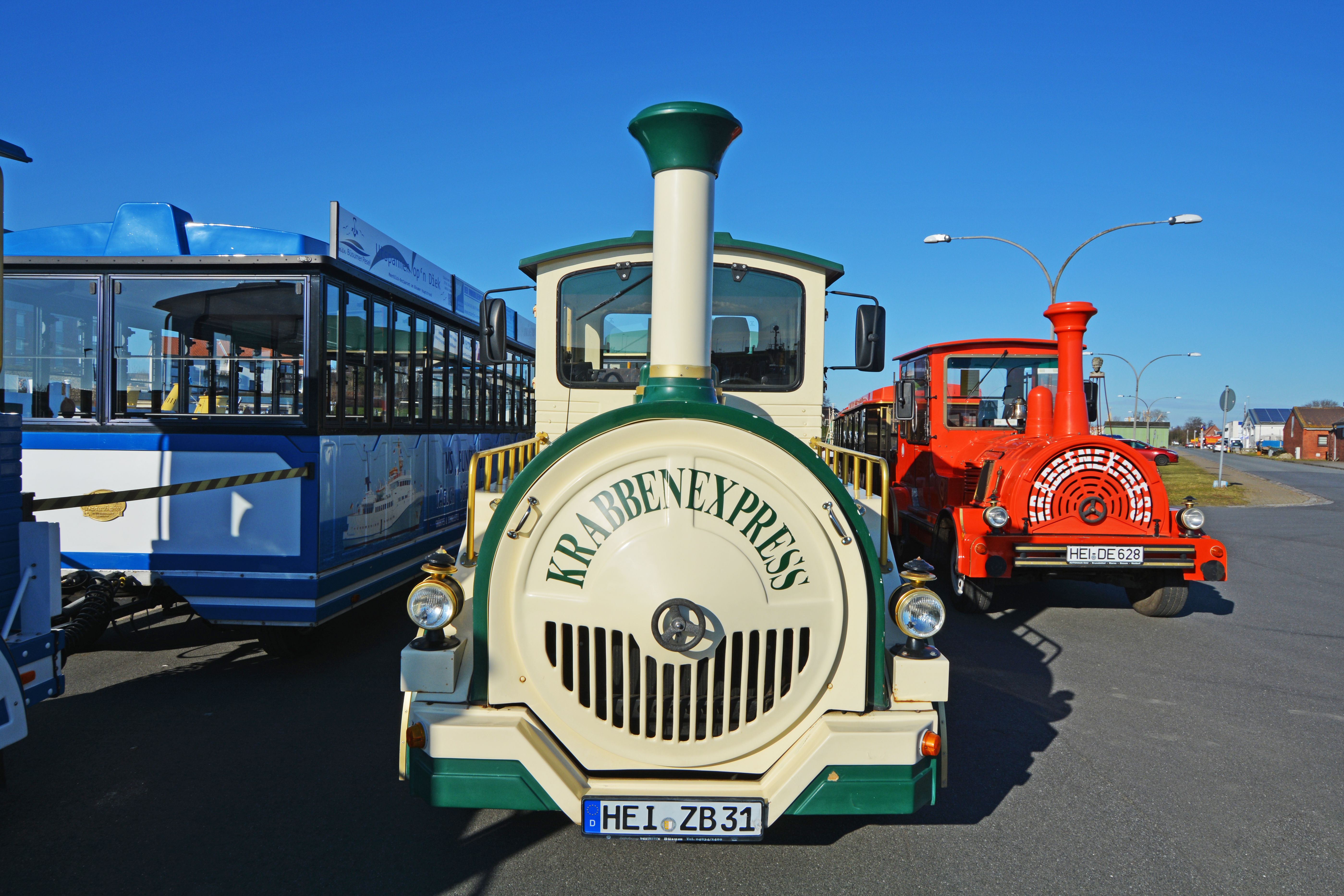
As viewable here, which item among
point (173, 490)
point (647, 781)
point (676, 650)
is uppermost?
point (173, 490)

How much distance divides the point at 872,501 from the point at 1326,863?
221 centimetres

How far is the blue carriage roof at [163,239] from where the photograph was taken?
210 inches

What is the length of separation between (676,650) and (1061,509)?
5771mm

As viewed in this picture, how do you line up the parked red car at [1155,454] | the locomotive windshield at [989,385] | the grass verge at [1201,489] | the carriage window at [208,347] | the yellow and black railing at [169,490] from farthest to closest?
the grass verge at [1201,489]
the locomotive windshield at [989,385]
the parked red car at [1155,454]
the carriage window at [208,347]
the yellow and black railing at [169,490]

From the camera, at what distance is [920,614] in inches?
115

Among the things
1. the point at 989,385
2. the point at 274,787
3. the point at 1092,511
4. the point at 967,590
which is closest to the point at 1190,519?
the point at 1092,511

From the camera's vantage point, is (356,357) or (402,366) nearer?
(356,357)

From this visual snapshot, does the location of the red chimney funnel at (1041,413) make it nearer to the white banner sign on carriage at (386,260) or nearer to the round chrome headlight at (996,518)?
the round chrome headlight at (996,518)

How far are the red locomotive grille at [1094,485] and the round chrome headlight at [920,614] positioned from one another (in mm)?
4991

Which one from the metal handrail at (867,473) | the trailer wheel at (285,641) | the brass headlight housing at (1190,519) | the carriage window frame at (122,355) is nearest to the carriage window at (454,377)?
the carriage window frame at (122,355)

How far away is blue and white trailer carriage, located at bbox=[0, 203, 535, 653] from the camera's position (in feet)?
17.1

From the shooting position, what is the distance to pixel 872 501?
3.65 meters

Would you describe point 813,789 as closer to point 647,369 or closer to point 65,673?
point 647,369

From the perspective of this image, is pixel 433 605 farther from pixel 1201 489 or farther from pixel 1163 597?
pixel 1201 489
